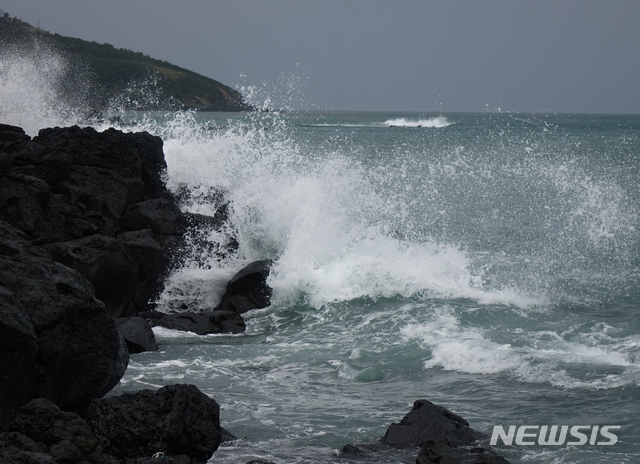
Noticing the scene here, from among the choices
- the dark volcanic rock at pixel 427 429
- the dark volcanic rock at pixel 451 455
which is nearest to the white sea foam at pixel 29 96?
the dark volcanic rock at pixel 427 429

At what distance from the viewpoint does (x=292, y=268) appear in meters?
11.6

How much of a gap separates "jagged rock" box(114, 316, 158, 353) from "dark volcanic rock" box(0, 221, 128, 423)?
2086 mm

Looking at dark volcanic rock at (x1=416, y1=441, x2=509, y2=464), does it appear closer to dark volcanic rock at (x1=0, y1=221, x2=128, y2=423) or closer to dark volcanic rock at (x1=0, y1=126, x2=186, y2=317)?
dark volcanic rock at (x1=0, y1=221, x2=128, y2=423)

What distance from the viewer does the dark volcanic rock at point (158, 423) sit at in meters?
4.93

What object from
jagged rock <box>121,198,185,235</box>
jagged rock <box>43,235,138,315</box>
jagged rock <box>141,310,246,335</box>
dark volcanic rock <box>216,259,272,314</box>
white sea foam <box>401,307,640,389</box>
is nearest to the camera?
white sea foam <box>401,307,640,389</box>

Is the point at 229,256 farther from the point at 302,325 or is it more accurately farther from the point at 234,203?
the point at 302,325

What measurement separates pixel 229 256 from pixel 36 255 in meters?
6.41

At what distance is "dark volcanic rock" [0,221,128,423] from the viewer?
4.89m

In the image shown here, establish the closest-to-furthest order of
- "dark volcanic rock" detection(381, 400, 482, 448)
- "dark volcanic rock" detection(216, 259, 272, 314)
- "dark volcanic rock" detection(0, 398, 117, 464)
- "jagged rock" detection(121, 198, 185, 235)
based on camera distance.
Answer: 1. "dark volcanic rock" detection(0, 398, 117, 464)
2. "dark volcanic rock" detection(381, 400, 482, 448)
3. "dark volcanic rock" detection(216, 259, 272, 314)
4. "jagged rock" detection(121, 198, 185, 235)

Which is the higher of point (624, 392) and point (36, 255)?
point (36, 255)

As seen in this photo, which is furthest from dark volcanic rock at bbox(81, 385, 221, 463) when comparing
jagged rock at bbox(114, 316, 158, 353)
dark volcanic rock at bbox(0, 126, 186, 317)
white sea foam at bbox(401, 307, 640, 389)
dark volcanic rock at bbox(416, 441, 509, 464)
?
white sea foam at bbox(401, 307, 640, 389)

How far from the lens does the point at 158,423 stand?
4992mm

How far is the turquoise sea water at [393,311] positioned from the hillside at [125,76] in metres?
33.9

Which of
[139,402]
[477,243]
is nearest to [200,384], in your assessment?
[139,402]
